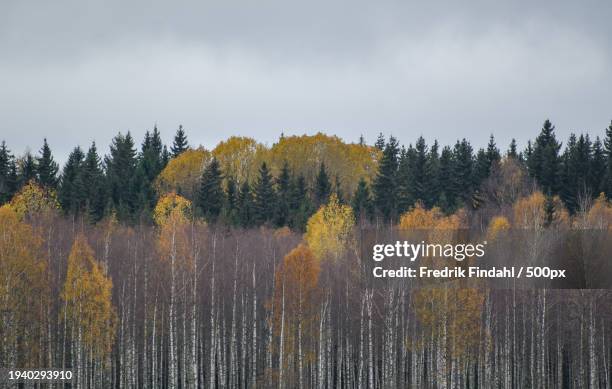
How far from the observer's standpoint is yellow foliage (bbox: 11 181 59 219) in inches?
2931

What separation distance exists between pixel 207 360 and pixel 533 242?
2255 centimetres

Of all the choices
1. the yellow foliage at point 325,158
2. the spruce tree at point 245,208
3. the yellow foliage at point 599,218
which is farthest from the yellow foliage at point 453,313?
the yellow foliage at point 325,158

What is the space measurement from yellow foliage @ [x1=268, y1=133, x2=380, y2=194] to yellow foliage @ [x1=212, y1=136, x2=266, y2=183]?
258 cm

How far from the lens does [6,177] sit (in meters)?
86.1

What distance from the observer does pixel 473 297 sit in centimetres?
4997

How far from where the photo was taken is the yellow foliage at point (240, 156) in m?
129

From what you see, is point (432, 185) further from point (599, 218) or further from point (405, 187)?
point (599, 218)

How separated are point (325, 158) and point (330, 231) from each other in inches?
2353

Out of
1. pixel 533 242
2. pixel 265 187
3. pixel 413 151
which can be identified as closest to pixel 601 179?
pixel 413 151

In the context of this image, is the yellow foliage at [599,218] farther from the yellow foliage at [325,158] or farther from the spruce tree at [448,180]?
the yellow foliage at [325,158]

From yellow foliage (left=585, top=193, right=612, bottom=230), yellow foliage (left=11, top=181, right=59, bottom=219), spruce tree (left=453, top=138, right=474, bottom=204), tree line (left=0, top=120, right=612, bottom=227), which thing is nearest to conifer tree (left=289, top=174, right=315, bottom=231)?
tree line (left=0, top=120, right=612, bottom=227)

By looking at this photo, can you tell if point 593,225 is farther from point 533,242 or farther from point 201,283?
point 201,283

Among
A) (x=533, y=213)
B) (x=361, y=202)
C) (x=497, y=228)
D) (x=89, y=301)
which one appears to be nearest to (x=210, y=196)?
(x=361, y=202)

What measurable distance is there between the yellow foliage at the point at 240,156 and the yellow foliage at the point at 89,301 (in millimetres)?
75312
